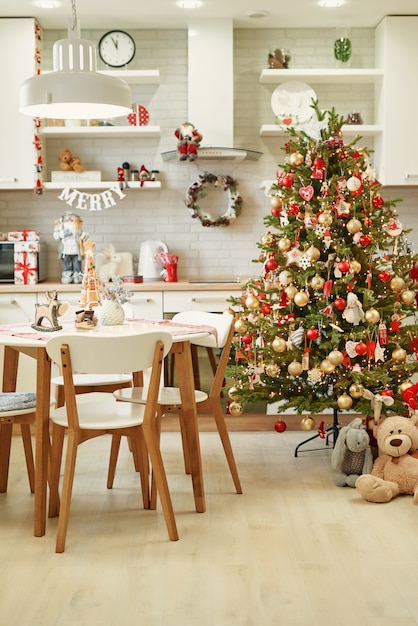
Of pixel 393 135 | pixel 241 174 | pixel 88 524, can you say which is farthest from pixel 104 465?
pixel 393 135

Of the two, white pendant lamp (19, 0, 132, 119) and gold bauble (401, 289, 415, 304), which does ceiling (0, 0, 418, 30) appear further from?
gold bauble (401, 289, 415, 304)

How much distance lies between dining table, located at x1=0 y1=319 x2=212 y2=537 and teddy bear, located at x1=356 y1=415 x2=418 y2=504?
782 mm

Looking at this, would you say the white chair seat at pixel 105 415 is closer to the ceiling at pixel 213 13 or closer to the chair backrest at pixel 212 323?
the chair backrest at pixel 212 323

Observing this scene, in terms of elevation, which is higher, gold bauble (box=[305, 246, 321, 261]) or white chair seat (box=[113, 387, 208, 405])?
gold bauble (box=[305, 246, 321, 261])

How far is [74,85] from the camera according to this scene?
355 centimetres

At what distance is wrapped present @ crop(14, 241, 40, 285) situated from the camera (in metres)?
5.53

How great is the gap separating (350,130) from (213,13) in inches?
46.0

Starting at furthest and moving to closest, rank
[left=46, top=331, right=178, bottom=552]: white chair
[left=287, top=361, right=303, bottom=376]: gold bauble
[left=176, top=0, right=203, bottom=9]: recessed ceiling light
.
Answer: [left=176, top=0, right=203, bottom=9]: recessed ceiling light
[left=287, top=361, right=303, bottom=376]: gold bauble
[left=46, top=331, right=178, bottom=552]: white chair

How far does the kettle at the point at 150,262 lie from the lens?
5.77m

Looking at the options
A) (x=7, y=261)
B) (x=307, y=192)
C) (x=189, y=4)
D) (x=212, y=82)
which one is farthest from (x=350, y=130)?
(x=7, y=261)

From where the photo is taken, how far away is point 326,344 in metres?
4.33

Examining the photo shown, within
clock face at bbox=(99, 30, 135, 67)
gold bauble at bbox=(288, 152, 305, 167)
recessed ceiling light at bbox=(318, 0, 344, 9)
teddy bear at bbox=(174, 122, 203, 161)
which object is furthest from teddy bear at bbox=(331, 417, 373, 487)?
clock face at bbox=(99, 30, 135, 67)

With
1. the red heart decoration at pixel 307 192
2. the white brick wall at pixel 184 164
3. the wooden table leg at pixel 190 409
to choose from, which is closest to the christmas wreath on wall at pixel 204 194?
the white brick wall at pixel 184 164

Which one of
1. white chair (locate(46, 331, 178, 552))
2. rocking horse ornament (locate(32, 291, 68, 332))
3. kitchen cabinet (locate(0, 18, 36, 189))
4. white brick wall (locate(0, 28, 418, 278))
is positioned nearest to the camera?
white chair (locate(46, 331, 178, 552))
